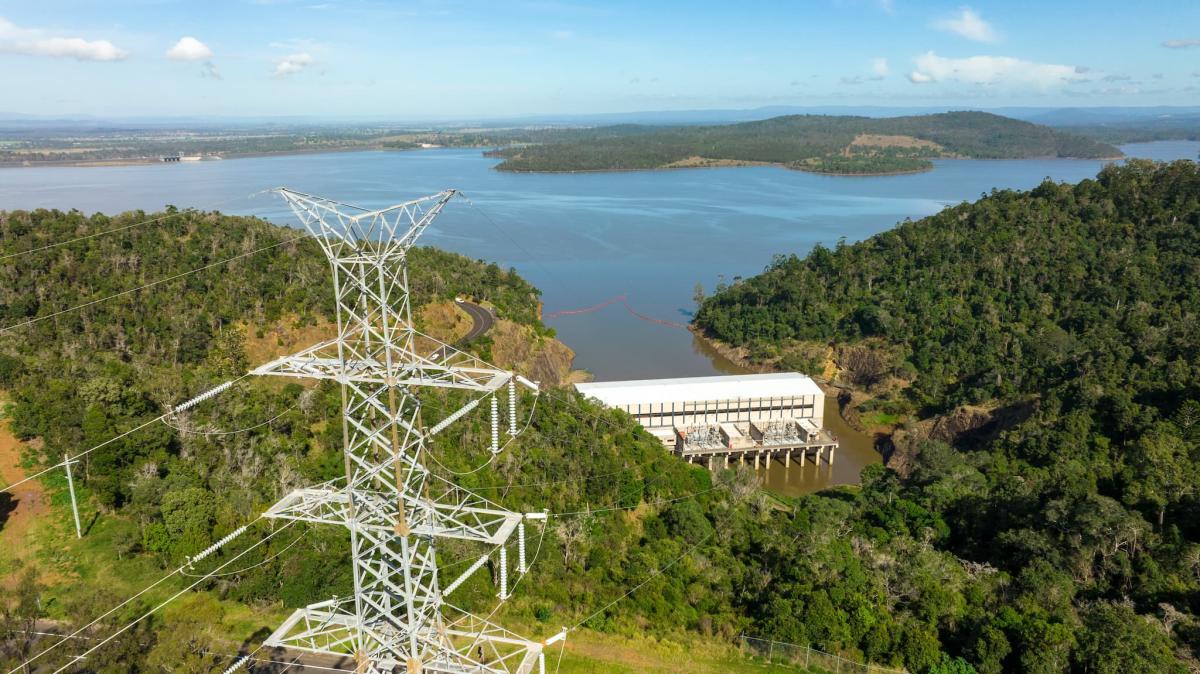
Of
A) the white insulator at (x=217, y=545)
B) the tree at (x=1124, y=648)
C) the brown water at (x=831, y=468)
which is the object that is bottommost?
the brown water at (x=831, y=468)

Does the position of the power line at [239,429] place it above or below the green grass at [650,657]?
above

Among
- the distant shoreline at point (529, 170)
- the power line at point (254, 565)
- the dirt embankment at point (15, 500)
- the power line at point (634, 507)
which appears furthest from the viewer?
the distant shoreline at point (529, 170)

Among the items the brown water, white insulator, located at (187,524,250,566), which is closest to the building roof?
the brown water

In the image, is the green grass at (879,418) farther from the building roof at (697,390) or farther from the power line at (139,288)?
the power line at (139,288)

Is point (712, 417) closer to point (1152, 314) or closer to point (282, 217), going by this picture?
point (1152, 314)

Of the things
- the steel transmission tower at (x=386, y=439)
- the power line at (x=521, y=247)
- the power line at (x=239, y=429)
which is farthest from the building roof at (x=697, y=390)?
the power line at (x=521, y=247)

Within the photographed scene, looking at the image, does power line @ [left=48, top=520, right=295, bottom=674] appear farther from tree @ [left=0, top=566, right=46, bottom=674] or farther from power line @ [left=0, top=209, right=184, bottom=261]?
power line @ [left=0, top=209, right=184, bottom=261]

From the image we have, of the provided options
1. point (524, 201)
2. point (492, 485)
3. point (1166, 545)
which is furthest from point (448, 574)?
point (524, 201)
